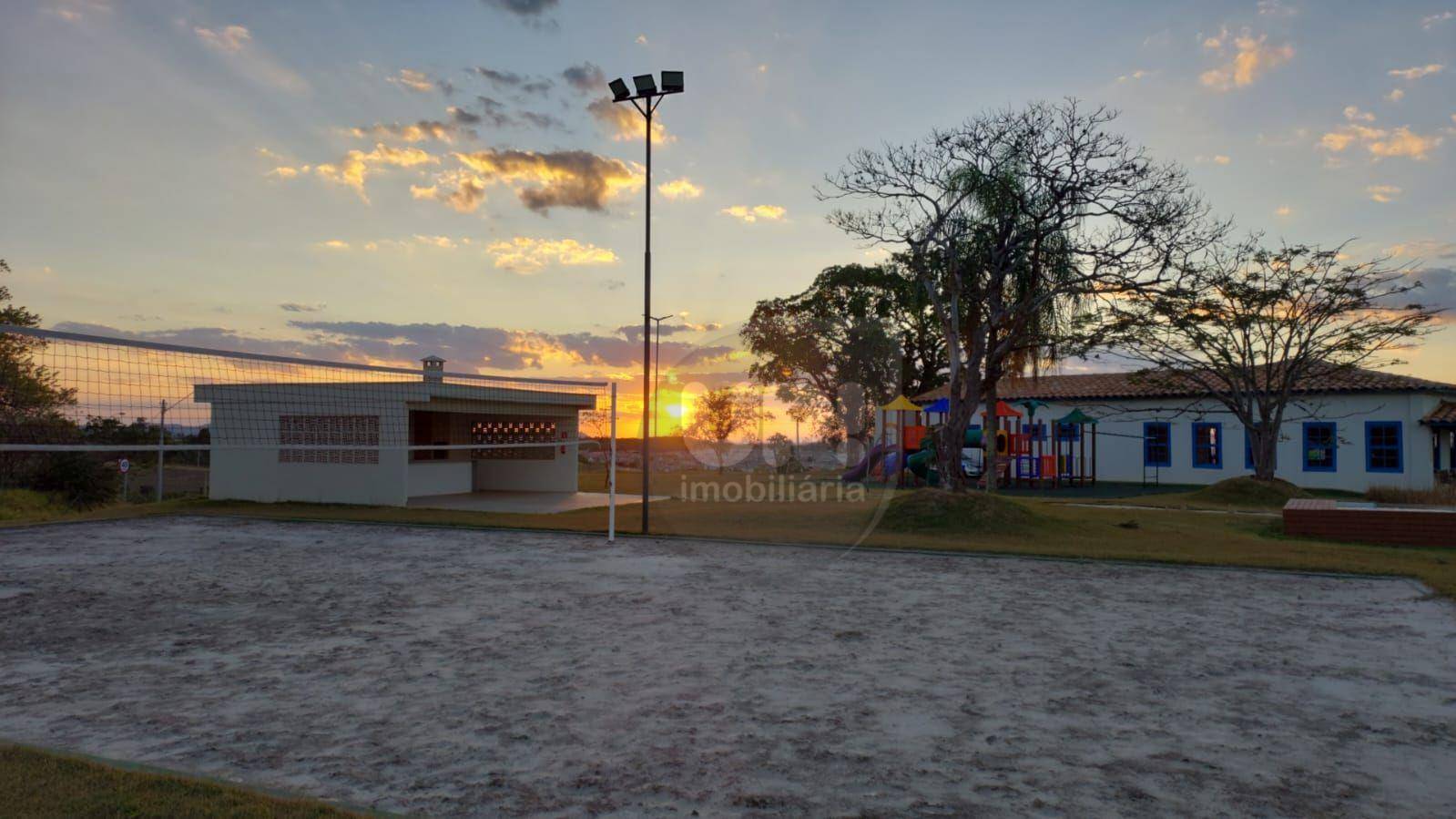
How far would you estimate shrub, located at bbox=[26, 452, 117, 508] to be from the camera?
31609 millimetres

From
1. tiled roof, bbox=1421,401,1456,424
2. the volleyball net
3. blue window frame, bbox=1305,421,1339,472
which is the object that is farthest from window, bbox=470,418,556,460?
tiled roof, bbox=1421,401,1456,424

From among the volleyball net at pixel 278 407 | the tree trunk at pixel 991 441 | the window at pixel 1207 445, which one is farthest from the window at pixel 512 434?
the window at pixel 1207 445

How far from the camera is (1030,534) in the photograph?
14.6 meters

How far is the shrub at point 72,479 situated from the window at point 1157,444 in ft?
135

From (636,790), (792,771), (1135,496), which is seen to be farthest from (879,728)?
(1135,496)

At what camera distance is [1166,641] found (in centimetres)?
684

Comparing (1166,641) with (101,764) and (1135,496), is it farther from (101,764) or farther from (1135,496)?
(1135,496)

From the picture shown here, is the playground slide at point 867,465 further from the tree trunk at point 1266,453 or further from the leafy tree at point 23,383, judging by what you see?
the leafy tree at point 23,383

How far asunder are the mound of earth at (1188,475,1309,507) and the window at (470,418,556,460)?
1932 cm

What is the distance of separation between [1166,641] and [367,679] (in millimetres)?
6319

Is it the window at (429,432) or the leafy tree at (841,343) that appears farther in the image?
the leafy tree at (841,343)

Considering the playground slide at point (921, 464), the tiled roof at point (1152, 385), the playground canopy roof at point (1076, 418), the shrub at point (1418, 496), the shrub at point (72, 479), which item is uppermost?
the tiled roof at point (1152, 385)

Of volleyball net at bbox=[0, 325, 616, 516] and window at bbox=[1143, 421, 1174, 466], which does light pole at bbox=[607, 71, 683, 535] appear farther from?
window at bbox=[1143, 421, 1174, 466]

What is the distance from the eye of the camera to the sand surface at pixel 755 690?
392 cm
